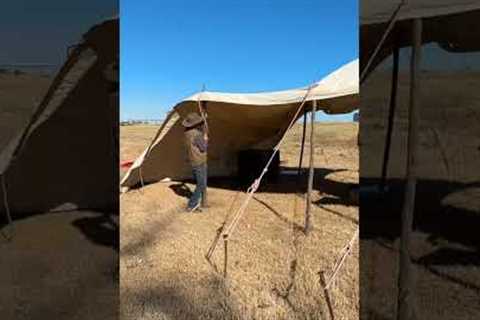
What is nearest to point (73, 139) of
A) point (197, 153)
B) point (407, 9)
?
point (407, 9)

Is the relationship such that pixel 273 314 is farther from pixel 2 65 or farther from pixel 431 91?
pixel 2 65

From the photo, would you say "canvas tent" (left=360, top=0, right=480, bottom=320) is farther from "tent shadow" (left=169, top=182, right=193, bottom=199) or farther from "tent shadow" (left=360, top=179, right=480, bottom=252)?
"tent shadow" (left=169, top=182, right=193, bottom=199)

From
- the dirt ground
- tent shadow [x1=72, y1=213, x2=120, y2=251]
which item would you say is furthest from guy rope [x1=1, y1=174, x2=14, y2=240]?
the dirt ground

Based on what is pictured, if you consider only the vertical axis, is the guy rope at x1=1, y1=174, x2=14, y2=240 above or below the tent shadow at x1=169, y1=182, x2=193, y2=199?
above

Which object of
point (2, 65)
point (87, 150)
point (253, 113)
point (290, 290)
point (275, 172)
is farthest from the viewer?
point (275, 172)

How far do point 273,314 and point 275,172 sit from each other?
483cm

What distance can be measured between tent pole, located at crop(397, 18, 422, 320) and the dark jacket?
445cm

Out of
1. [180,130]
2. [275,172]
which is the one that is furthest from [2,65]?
[275,172]

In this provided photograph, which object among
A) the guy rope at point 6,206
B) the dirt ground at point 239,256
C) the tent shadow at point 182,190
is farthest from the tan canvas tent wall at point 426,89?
the tent shadow at point 182,190

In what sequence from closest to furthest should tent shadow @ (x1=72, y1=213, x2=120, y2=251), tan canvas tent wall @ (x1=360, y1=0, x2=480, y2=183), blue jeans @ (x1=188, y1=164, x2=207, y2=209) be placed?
tan canvas tent wall @ (x1=360, y1=0, x2=480, y2=183), tent shadow @ (x1=72, y1=213, x2=120, y2=251), blue jeans @ (x1=188, y1=164, x2=207, y2=209)

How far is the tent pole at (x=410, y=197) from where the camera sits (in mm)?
1449

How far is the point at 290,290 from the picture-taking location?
323 cm

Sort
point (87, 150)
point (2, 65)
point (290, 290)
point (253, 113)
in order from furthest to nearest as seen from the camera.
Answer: point (253, 113), point (290, 290), point (87, 150), point (2, 65)

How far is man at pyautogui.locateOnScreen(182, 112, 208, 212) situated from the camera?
5885 mm
